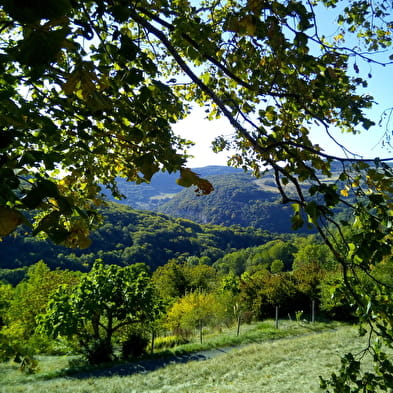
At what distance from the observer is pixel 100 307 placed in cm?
1379

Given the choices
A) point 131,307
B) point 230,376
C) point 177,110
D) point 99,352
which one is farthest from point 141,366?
point 177,110

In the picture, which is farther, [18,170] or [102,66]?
[102,66]

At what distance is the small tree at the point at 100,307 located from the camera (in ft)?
43.1

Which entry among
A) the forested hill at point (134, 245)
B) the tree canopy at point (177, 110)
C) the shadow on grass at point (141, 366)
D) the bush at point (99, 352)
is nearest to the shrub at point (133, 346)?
the shadow on grass at point (141, 366)

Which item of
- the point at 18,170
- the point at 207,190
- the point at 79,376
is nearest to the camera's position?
the point at 18,170

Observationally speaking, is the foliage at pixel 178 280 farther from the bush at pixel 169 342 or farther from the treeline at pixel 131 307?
the bush at pixel 169 342

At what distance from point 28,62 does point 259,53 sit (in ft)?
7.57

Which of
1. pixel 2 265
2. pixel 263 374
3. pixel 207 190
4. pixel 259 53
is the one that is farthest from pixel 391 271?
pixel 2 265

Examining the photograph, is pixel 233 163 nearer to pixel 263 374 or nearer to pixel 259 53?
pixel 259 53

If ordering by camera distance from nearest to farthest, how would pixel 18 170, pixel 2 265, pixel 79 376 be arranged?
pixel 18 170 → pixel 79 376 → pixel 2 265

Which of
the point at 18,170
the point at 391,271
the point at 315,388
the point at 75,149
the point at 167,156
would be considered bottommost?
the point at 315,388

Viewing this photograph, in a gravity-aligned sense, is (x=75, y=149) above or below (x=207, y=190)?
above

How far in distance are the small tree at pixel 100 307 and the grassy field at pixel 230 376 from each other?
5.27 ft

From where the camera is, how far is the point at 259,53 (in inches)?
102
